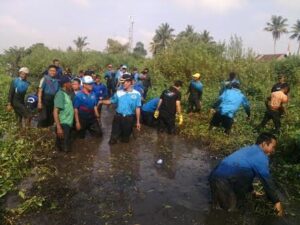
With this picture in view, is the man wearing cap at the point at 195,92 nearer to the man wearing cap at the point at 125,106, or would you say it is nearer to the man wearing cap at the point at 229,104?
the man wearing cap at the point at 229,104

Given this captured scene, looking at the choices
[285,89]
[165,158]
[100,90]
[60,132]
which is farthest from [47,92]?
[285,89]

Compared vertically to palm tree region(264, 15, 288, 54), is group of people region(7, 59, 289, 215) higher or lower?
lower

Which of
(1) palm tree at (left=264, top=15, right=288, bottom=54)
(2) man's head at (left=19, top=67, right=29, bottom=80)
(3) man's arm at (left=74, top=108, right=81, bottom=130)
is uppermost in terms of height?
(1) palm tree at (left=264, top=15, right=288, bottom=54)

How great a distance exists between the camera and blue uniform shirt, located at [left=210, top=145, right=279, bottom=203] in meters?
5.58

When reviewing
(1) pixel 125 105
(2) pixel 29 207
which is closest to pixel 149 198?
(2) pixel 29 207

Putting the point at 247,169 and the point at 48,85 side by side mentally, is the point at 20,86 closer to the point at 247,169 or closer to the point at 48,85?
the point at 48,85

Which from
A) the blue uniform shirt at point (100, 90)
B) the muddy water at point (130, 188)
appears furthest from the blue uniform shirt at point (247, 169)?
the blue uniform shirt at point (100, 90)

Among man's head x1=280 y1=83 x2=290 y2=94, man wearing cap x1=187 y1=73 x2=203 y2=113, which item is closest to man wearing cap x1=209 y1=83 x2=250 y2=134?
man's head x1=280 y1=83 x2=290 y2=94

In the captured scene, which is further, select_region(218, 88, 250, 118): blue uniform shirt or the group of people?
select_region(218, 88, 250, 118): blue uniform shirt

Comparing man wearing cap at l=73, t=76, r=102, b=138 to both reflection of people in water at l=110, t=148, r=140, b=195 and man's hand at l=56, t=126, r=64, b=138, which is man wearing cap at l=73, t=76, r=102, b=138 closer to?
man's hand at l=56, t=126, r=64, b=138

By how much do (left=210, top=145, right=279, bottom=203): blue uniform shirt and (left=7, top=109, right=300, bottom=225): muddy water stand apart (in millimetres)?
594

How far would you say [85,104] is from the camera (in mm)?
9500

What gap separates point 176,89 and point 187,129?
151cm

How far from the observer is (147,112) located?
12.4 m
